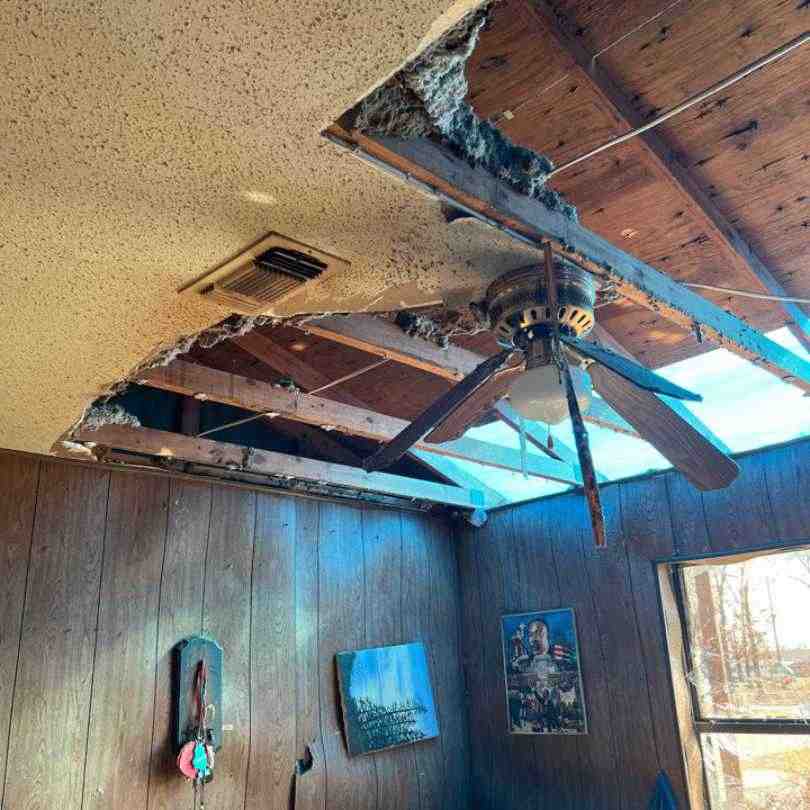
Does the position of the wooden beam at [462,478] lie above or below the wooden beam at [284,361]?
below

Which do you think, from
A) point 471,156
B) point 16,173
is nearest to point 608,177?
point 471,156

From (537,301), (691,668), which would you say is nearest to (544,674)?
(691,668)

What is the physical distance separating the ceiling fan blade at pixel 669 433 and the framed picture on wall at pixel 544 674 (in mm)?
2204

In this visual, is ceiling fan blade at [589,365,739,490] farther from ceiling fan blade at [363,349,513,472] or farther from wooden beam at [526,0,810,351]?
wooden beam at [526,0,810,351]

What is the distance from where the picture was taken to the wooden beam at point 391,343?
2.13m

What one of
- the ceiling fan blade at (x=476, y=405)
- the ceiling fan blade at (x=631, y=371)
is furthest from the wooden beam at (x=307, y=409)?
the ceiling fan blade at (x=631, y=371)

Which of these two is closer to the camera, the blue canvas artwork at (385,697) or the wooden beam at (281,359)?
the wooden beam at (281,359)

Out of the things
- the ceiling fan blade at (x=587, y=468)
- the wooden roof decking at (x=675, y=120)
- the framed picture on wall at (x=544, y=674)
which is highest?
the wooden roof decking at (x=675, y=120)

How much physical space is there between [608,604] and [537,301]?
8.01 ft

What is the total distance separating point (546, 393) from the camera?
1568 mm

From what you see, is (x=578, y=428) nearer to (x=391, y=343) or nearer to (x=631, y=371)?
(x=631, y=371)

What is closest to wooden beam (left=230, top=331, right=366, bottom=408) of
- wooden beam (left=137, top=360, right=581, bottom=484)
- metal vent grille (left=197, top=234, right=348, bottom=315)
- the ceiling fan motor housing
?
wooden beam (left=137, top=360, right=581, bottom=484)

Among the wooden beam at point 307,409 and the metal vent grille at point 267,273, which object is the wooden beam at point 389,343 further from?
the metal vent grille at point 267,273

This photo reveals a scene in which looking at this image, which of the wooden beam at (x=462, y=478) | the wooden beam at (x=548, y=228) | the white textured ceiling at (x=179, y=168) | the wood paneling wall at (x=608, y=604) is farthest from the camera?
the wooden beam at (x=462, y=478)
